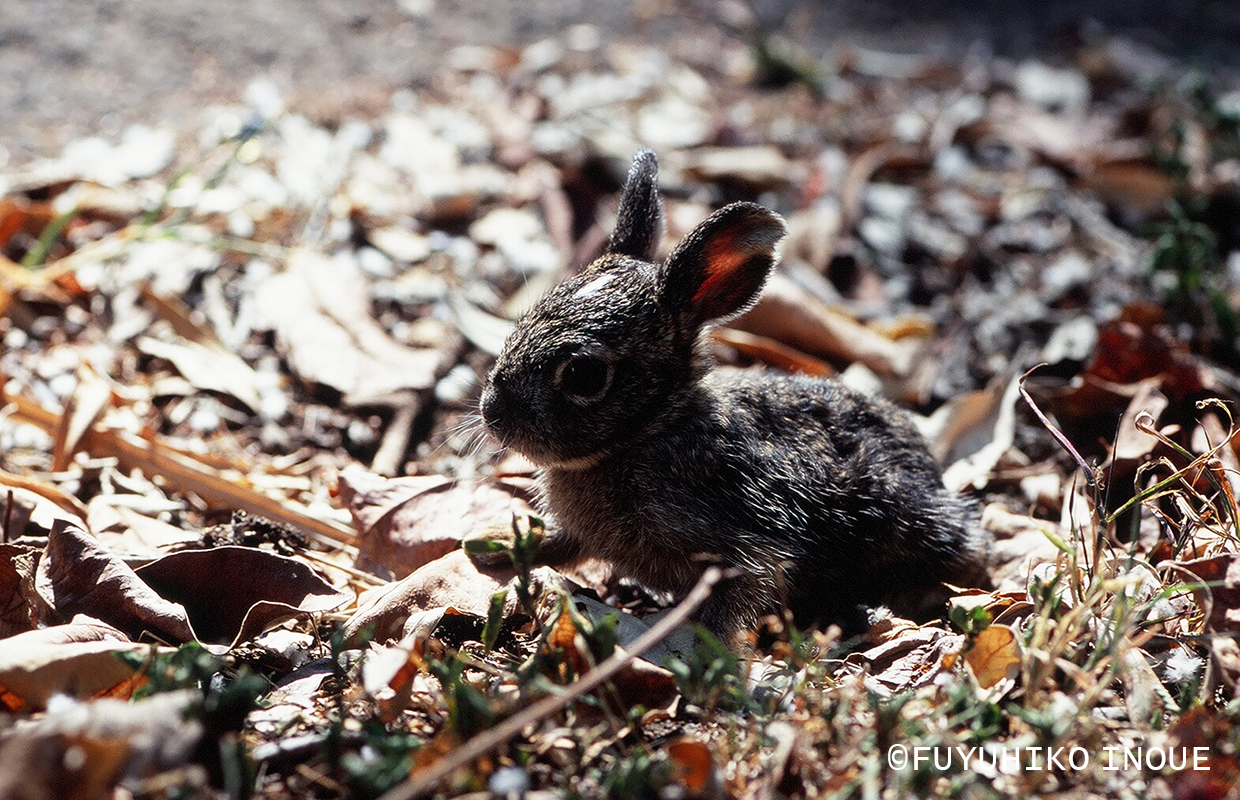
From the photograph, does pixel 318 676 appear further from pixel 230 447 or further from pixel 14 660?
pixel 230 447

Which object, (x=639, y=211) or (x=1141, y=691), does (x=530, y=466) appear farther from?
(x=1141, y=691)

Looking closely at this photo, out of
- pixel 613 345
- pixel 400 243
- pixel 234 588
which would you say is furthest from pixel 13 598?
pixel 400 243

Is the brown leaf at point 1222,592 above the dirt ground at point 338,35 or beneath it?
beneath

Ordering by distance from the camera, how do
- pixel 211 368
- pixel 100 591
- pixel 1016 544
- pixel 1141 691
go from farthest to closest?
pixel 211 368 → pixel 1016 544 → pixel 100 591 → pixel 1141 691

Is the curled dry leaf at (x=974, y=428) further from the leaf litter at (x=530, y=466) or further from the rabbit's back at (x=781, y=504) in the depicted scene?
the rabbit's back at (x=781, y=504)

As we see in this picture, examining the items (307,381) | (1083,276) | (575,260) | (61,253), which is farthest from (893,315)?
(61,253)

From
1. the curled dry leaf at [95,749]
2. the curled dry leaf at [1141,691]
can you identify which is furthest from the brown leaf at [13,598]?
the curled dry leaf at [1141,691]
